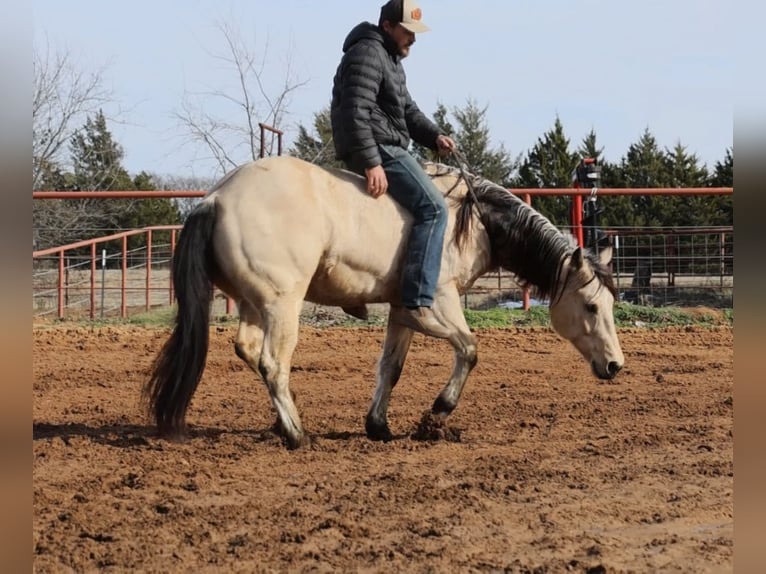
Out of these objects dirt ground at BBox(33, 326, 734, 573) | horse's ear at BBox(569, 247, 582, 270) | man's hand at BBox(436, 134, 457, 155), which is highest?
man's hand at BBox(436, 134, 457, 155)

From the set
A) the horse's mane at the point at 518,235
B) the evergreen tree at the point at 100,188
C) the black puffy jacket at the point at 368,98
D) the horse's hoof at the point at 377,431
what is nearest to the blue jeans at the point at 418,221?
the black puffy jacket at the point at 368,98

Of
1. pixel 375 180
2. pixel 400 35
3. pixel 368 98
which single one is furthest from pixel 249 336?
pixel 400 35

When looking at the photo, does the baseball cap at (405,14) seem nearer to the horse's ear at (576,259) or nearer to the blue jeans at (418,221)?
the blue jeans at (418,221)

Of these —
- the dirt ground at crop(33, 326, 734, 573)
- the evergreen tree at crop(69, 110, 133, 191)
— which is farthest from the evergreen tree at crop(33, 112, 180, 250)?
the dirt ground at crop(33, 326, 734, 573)

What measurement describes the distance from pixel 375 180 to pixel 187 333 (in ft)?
4.62

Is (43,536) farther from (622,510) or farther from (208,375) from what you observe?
(208,375)

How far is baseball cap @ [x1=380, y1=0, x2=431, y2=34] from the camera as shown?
16.4ft

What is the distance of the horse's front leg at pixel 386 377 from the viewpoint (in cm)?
500

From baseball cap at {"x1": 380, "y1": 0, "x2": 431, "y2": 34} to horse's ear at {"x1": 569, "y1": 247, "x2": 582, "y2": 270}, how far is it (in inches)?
65.9

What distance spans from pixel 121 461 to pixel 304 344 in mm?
4926

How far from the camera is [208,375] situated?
742 centimetres

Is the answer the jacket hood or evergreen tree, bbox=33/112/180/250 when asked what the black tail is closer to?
the jacket hood

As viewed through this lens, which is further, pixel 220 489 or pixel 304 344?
pixel 304 344
